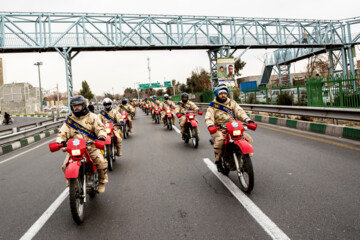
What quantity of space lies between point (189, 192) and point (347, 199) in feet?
7.30

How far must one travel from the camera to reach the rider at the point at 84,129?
14.3 feet

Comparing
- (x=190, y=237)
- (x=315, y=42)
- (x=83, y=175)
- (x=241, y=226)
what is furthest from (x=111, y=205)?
(x=315, y=42)

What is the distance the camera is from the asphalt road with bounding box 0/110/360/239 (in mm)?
3258

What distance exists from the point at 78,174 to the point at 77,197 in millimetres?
356

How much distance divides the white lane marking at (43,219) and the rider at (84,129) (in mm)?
729

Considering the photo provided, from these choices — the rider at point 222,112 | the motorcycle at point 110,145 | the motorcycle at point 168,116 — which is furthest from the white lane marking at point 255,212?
the motorcycle at point 168,116

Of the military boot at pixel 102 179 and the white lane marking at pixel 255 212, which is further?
the military boot at pixel 102 179

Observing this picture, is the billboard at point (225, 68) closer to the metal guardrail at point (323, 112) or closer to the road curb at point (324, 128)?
the metal guardrail at point (323, 112)

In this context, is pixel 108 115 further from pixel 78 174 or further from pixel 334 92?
pixel 334 92

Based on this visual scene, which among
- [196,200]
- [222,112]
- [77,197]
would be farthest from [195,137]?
[77,197]

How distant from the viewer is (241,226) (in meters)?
3.27

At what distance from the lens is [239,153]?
4.59 metres

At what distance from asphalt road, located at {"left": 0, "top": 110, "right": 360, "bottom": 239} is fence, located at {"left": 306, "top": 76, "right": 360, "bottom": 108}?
387 centimetres

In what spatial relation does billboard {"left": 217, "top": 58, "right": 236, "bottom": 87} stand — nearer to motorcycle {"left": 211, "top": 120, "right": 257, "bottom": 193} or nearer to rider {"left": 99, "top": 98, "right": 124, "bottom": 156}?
rider {"left": 99, "top": 98, "right": 124, "bottom": 156}
